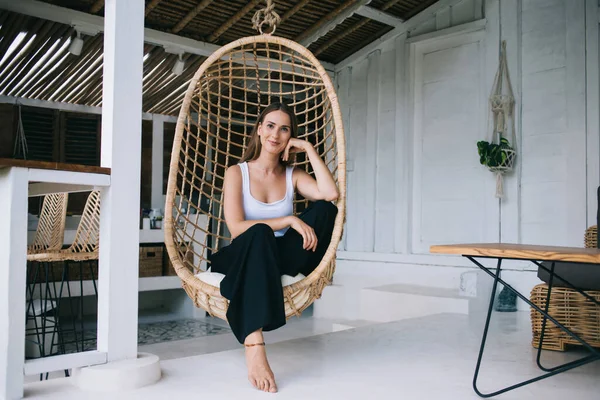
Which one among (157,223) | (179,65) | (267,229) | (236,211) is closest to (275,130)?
(236,211)

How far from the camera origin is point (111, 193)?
219cm

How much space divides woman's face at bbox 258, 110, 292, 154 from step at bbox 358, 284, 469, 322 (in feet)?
8.01

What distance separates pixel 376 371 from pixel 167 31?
13.3 feet

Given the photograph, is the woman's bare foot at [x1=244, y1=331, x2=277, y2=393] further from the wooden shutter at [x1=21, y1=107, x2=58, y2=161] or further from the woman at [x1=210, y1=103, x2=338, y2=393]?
the wooden shutter at [x1=21, y1=107, x2=58, y2=161]

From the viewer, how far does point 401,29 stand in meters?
6.03

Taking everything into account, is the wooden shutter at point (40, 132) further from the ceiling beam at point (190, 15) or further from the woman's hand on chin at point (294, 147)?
the woman's hand on chin at point (294, 147)

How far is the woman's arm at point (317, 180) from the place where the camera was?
2.55 metres

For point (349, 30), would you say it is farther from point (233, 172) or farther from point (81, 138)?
point (233, 172)

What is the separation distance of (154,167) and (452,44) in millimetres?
3616

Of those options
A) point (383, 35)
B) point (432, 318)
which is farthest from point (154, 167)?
point (432, 318)

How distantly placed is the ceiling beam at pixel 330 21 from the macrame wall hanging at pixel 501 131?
1.39 m

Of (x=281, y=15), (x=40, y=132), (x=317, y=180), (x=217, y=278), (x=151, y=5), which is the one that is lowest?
(x=217, y=278)

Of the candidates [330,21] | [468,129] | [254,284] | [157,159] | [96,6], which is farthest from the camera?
[157,159]

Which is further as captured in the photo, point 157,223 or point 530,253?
point 157,223
